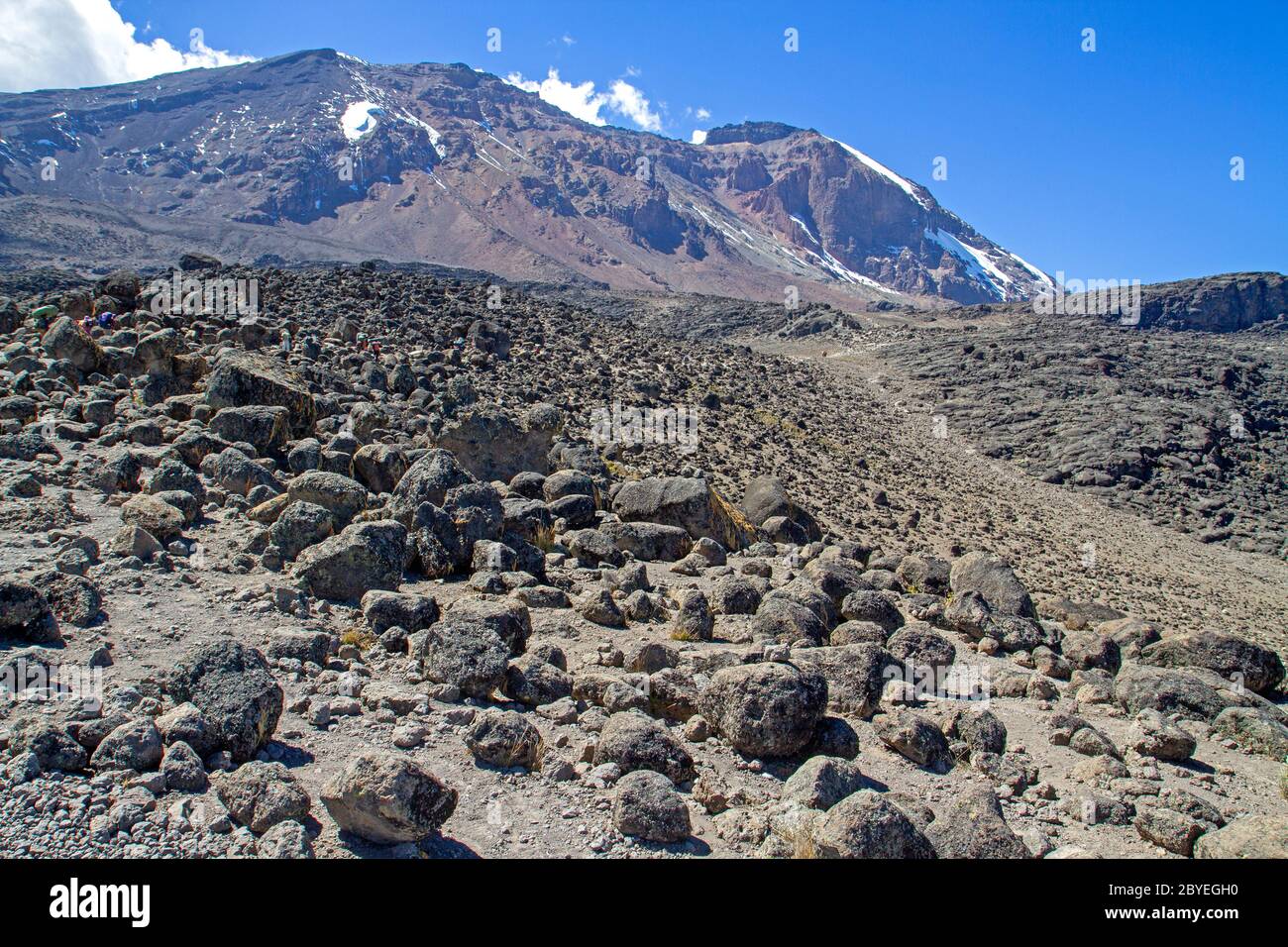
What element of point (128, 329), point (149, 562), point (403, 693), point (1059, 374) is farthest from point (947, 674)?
point (1059, 374)

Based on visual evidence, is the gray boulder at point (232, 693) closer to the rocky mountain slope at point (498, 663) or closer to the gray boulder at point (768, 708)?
the rocky mountain slope at point (498, 663)

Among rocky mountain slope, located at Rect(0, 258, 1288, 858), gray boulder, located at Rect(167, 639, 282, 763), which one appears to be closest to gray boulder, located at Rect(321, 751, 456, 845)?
rocky mountain slope, located at Rect(0, 258, 1288, 858)

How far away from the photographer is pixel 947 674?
7.59m

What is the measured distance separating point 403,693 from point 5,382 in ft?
31.9

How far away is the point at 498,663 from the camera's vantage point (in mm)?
5797

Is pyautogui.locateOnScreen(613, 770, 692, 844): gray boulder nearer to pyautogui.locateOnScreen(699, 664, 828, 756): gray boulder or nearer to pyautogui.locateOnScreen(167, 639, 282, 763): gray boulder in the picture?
pyautogui.locateOnScreen(699, 664, 828, 756): gray boulder

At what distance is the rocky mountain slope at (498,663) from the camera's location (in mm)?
4129

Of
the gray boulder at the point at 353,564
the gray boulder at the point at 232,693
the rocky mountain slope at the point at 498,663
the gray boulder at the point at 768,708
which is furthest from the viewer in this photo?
the gray boulder at the point at 353,564

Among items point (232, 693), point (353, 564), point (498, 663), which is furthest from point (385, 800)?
point (353, 564)

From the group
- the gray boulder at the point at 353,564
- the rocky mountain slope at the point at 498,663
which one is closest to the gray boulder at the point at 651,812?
the rocky mountain slope at the point at 498,663

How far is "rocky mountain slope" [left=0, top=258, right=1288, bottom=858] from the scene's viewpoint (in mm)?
4129

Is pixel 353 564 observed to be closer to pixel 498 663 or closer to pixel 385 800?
pixel 498 663

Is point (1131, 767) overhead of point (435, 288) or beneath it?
beneath

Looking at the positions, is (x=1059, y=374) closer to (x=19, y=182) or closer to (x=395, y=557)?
(x=395, y=557)
